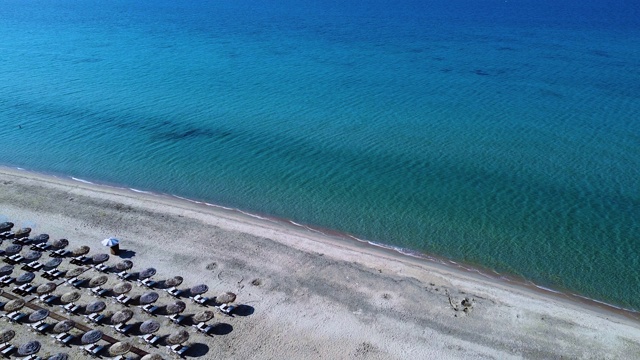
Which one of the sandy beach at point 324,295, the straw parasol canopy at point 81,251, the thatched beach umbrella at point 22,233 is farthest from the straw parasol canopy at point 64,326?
the thatched beach umbrella at point 22,233

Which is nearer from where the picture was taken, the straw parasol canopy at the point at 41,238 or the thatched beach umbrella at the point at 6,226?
the straw parasol canopy at the point at 41,238

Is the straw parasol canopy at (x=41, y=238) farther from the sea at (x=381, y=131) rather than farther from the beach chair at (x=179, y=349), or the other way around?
the beach chair at (x=179, y=349)

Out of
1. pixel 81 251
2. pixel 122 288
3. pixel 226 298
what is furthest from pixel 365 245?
pixel 81 251

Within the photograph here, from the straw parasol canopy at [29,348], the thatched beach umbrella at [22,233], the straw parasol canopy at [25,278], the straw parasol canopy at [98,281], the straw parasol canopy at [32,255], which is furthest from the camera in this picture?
the thatched beach umbrella at [22,233]

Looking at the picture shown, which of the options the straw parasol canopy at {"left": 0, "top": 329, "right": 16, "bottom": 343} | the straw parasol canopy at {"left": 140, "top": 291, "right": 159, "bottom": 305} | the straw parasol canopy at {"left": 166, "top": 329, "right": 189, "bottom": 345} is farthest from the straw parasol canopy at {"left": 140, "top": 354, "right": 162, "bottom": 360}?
the straw parasol canopy at {"left": 0, "top": 329, "right": 16, "bottom": 343}

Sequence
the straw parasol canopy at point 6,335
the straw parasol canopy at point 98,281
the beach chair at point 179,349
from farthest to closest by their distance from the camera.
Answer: the straw parasol canopy at point 98,281 → the straw parasol canopy at point 6,335 → the beach chair at point 179,349

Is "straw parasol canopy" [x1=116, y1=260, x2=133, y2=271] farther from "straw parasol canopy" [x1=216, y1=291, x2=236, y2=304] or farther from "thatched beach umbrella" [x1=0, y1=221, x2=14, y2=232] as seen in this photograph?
"thatched beach umbrella" [x1=0, y1=221, x2=14, y2=232]

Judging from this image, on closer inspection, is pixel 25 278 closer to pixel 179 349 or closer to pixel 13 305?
pixel 13 305
